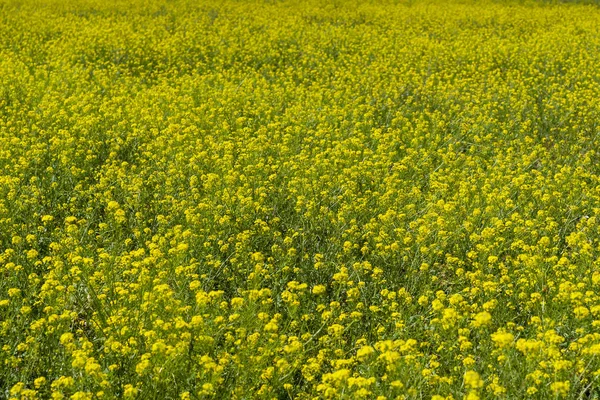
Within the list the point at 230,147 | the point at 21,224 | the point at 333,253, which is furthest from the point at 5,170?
the point at 333,253

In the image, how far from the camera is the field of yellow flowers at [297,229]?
10.7 feet

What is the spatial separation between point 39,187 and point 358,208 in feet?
9.63

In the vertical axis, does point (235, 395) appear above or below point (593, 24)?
below

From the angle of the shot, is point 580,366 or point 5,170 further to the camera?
point 5,170

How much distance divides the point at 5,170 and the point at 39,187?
53 cm

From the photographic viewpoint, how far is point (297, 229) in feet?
16.8

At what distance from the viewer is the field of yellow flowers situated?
325 centimetres

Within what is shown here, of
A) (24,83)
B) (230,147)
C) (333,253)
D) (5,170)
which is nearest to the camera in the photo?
(333,253)

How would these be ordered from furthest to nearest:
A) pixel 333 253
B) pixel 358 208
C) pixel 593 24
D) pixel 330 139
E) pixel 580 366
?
pixel 593 24, pixel 330 139, pixel 358 208, pixel 333 253, pixel 580 366

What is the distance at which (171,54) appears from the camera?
12.4 m

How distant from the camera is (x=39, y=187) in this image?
18.7 ft

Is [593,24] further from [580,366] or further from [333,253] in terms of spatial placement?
[580,366]

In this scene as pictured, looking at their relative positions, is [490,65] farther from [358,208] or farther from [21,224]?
[21,224]

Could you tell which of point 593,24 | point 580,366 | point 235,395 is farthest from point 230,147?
point 593,24
